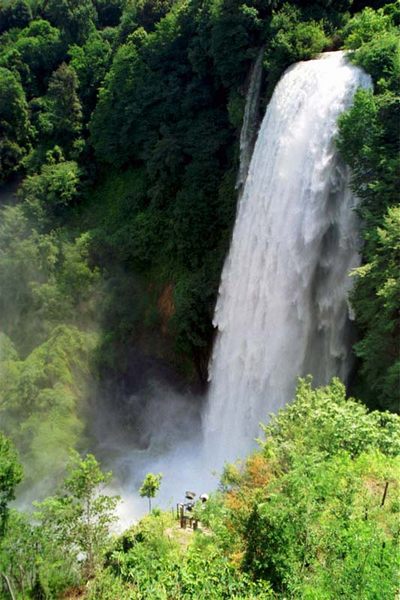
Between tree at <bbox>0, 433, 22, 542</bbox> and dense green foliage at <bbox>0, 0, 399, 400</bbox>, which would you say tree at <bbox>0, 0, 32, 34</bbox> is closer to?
dense green foliage at <bbox>0, 0, 399, 400</bbox>

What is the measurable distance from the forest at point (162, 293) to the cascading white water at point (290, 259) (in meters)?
0.88

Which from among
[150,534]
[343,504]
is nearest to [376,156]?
[343,504]

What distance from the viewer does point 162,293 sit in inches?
956

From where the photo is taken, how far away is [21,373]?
23.5 meters

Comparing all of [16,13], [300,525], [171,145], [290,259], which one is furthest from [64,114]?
[300,525]

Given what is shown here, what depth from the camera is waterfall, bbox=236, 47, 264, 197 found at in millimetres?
20375

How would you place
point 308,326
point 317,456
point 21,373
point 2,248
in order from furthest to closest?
point 2,248, point 21,373, point 308,326, point 317,456

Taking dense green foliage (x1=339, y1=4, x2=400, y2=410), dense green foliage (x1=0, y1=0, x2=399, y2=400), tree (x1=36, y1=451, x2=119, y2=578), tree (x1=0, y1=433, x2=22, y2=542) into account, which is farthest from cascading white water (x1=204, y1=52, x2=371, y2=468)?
tree (x1=0, y1=433, x2=22, y2=542)

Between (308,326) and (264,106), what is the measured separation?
8.72m

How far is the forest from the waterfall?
333mm

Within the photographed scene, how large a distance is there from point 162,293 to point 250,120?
323 inches

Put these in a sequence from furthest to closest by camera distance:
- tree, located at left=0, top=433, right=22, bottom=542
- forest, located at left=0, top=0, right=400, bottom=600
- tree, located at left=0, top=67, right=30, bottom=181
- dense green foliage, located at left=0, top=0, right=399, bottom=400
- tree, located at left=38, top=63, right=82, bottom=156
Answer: tree, located at left=38, top=63, right=82, bottom=156 → tree, located at left=0, top=67, right=30, bottom=181 → dense green foliage, located at left=0, top=0, right=399, bottom=400 → tree, located at left=0, top=433, right=22, bottom=542 → forest, located at left=0, top=0, right=400, bottom=600

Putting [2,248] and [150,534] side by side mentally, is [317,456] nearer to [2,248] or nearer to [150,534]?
[150,534]

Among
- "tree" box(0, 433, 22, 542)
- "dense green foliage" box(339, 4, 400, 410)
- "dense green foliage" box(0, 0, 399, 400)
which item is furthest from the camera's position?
"dense green foliage" box(0, 0, 399, 400)
